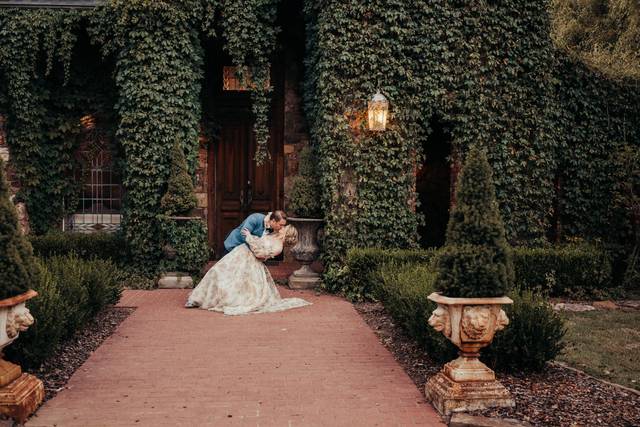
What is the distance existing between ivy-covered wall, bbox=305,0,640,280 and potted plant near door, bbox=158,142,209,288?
7.53 ft

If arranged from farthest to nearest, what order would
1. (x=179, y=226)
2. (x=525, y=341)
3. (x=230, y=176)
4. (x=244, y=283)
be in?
1. (x=230, y=176)
2. (x=179, y=226)
3. (x=244, y=283)
4. (x=525, y=341)

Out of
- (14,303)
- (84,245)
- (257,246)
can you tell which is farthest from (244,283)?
(14,303)

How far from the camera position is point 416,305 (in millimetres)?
5961

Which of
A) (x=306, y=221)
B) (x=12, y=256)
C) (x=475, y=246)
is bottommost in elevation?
(x=306, y=221)

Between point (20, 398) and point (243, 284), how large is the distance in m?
4.13

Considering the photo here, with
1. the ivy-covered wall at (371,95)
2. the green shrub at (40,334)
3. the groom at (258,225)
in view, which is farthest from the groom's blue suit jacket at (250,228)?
the green shrub at (40,334)

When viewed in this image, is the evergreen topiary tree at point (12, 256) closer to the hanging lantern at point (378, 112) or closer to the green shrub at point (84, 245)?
the green shrub at point (84, 245)

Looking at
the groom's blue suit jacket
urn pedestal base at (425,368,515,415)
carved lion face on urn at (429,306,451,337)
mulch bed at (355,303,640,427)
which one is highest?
the groom's blue suit jacket

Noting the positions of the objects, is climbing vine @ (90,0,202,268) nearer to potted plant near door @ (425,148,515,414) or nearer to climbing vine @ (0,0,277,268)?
climbing vine @ (0,0,277,268)

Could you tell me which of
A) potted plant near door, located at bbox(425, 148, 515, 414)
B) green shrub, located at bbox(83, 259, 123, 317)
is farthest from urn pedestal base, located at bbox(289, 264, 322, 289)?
potted plant near door, located at bbox(425, 148, 515, 414)

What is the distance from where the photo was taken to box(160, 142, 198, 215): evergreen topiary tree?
9.60m

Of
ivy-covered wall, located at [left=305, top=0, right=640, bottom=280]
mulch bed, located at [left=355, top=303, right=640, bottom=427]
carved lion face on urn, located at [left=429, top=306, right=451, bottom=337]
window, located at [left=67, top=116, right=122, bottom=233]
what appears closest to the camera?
mulch bed, located at [left=355, top=303, right=640, bottom=427]

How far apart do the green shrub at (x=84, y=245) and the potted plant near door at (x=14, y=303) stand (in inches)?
229

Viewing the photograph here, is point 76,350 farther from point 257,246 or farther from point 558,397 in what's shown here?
point 558,397
